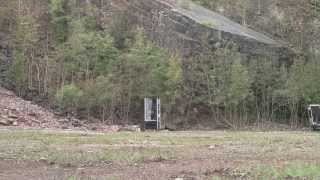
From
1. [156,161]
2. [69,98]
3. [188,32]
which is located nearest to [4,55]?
[69,98]

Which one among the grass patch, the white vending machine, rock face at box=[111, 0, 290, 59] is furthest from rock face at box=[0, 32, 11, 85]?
the grass patch

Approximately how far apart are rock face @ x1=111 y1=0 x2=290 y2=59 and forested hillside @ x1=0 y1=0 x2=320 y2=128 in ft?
1.83

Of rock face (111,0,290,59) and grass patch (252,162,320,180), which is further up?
rock face (111,0,290,59)

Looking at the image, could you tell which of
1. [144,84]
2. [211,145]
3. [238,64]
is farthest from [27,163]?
[238,64]

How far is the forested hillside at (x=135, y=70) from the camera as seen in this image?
30422mm

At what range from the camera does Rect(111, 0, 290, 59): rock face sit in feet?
116

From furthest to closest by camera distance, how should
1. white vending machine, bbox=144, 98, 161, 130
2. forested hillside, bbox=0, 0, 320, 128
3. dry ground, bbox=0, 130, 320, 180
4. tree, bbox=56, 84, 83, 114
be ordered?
forested hillside, bbox=0, 0, 320, 128
tree, bbox=56, 84, 83, 114
white vending machine, bbox=144, 98, 161, 130
dry ground, bbox=0, 130, 320, 180

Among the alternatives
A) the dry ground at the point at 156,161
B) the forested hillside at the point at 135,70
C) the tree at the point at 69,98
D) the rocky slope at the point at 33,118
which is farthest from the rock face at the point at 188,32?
the dry ground at the point at 156,161

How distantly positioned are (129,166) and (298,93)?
23197 millimetres

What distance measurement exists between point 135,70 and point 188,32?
6.55 meters

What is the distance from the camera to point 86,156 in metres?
11.6

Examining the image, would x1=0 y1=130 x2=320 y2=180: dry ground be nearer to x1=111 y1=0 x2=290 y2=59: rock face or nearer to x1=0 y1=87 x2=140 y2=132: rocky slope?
x1=0 y1=87 x2=140 y2=132: rocky slope

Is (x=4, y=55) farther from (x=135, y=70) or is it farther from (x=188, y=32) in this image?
(x=188, y=32)

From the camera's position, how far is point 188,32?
36.0 meters
